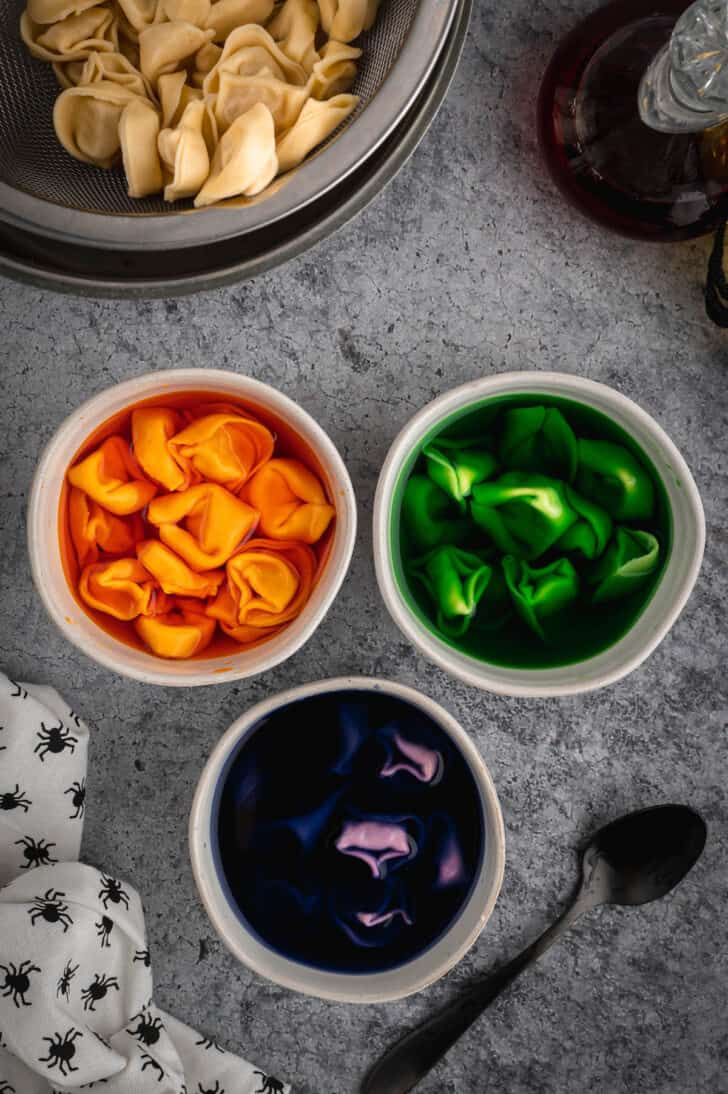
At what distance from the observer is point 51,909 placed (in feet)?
2.28

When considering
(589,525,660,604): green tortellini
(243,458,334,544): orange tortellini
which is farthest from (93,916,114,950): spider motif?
(589,525,660,604): green tortellini

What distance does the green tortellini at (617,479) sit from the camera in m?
0.65

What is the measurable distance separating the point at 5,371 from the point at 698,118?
52 centimetres

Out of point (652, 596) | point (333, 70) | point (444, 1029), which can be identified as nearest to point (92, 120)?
point (333, 70)

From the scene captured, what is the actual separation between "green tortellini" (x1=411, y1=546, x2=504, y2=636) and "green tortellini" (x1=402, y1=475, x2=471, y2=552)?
0.5 inches

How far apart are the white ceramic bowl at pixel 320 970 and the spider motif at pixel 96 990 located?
12cm

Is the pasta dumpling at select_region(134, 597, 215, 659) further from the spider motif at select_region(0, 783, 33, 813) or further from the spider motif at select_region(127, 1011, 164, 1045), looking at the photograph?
the spider motif at select_region(127, 1011, 164, 1045)

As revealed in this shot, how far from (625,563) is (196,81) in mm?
431

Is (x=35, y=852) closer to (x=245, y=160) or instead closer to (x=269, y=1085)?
(x=269, y=1085)

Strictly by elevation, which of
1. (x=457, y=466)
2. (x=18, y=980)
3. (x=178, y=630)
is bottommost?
(x=18, y=980)

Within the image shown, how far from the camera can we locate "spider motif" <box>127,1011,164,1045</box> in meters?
0.72

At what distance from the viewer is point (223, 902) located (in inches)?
26.4

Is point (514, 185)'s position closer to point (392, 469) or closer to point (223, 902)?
point (392, 469)

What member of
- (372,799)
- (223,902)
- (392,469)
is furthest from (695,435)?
(223,902)
